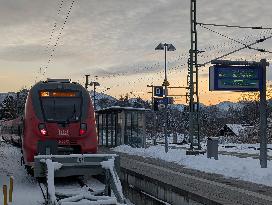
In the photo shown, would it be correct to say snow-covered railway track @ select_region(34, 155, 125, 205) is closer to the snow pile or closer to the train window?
the snow pile

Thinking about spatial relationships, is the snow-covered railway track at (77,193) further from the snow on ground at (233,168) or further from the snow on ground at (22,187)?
the snow on ground at (233,168)

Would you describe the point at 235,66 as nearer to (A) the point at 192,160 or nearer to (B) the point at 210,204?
(A) the point at 192,160

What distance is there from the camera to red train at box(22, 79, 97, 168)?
1499cm

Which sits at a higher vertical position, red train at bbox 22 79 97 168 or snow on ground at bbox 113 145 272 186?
red train at bbox 22 79 97 168

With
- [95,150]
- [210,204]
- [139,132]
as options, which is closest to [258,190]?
[210,204]

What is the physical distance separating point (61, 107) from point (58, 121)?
2.10ft

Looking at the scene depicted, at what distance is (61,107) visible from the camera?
1589 centimetres

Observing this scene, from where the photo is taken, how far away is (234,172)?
56.2ft

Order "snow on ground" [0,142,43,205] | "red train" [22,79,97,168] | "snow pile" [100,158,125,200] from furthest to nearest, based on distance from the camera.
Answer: "red train" [22,79,97,168] < "snow on ground" [0,142,43,205] < "snow pile" [100,158,125,200]

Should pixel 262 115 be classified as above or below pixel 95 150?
above

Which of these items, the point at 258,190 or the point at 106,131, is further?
the point at 106,131

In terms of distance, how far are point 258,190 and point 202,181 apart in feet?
6.24

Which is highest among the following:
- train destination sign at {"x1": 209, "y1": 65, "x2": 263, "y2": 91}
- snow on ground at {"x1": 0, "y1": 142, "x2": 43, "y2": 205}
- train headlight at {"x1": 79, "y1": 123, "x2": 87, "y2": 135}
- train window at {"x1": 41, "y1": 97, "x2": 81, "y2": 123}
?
train destination sign at {"x1": 209, "y1": 65, "x2": 263, "y2": 91}

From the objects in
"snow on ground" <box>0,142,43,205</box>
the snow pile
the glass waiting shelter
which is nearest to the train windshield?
"snow on ground" <box>0,142,43,205</box>
